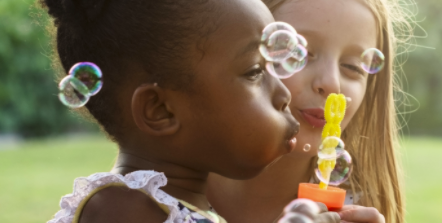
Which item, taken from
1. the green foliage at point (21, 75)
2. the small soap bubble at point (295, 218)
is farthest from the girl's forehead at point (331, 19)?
the green foliage at point (21, 75)

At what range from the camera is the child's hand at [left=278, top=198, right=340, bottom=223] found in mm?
1227

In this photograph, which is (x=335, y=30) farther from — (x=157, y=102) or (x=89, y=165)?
(x=89, y=165)

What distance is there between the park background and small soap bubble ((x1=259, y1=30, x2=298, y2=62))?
2.09 ft

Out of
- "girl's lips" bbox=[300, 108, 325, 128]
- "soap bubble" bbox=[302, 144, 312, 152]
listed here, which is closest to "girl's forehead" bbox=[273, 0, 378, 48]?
"girl's lips" bbox=[300, 108, 325, 128]

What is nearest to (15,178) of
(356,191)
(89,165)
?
(89,165)

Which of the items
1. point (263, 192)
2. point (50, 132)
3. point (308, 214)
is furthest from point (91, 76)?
point (50, 132)

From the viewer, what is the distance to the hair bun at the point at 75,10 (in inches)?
51.1

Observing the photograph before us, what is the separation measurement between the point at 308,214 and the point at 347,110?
699mm

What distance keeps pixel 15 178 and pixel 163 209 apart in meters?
5.69

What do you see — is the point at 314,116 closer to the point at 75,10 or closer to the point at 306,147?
the point at 306,147

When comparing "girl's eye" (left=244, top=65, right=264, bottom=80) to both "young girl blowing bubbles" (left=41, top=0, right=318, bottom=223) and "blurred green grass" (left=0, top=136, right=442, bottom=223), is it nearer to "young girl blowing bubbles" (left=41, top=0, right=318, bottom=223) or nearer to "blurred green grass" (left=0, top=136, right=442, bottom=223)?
"young girl blowing bubbles" (left=41, top=0, right=318, bottom=223)

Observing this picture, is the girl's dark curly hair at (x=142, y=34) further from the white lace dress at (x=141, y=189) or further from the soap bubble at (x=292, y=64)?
the soap bubble at (x=292, y=64)

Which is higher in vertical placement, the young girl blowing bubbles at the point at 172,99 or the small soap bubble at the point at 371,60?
the small soap bubble at the point at 371,60

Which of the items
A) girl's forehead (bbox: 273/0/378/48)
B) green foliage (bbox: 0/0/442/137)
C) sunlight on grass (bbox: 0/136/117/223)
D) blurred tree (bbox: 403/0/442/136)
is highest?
blurred tree (bbox: 403/0/442/136)
